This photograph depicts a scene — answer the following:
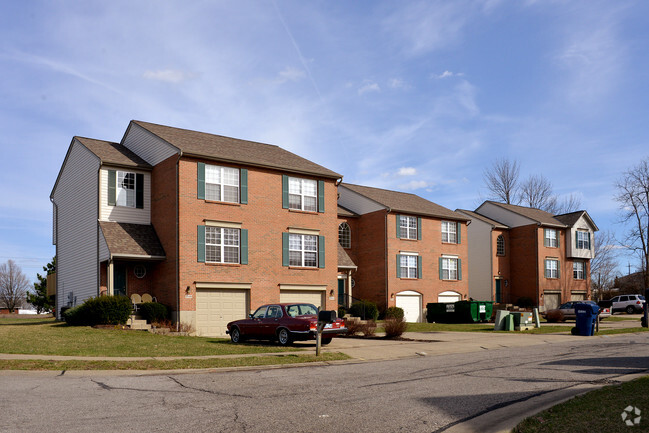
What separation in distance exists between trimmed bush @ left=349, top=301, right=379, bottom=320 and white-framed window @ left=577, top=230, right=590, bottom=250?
27009 mm

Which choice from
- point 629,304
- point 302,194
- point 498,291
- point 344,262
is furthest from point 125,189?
point 629,304

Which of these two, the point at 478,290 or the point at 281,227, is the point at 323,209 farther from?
the point at 478,290

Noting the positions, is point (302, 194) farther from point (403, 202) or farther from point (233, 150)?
point (403, 202)

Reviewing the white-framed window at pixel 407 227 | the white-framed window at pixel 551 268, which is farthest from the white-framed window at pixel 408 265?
the white-framed window at pixel 551 268

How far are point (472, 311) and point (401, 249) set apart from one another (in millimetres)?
6176

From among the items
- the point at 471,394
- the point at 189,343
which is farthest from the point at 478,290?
the point at 471,394

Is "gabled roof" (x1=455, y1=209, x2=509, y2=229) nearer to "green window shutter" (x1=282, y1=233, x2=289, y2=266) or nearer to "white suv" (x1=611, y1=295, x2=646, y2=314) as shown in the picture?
"white suv" (x1=611, y1=295, x2=646, y2=314)

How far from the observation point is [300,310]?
20.6m

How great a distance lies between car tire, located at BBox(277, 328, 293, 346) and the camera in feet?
65.6

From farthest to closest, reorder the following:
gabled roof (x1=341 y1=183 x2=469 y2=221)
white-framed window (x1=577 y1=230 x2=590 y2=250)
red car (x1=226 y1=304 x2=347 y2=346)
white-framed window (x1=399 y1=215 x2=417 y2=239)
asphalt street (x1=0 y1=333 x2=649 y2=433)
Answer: white-framed window (x1=577 y1=230 x2=590 y2=250)
gabled roof (x1=341 y1=183 x2=469 y2=221)
white-framed window (x1=399 y1=215 x2=417 y2=239)
red car (x1=226 y1=304 x2=347 y2=346)
asphalt street (x1=0 y1=333 x2=649 y2=433)

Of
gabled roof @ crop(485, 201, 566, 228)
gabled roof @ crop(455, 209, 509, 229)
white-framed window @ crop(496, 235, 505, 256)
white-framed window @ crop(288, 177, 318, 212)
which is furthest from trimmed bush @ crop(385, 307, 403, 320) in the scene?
gabled roof @ crop(485, 201, 566, 228)

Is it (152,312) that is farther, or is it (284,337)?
(152,312)

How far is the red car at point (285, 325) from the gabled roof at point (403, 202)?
20.0 metres

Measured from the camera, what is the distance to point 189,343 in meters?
20.5
